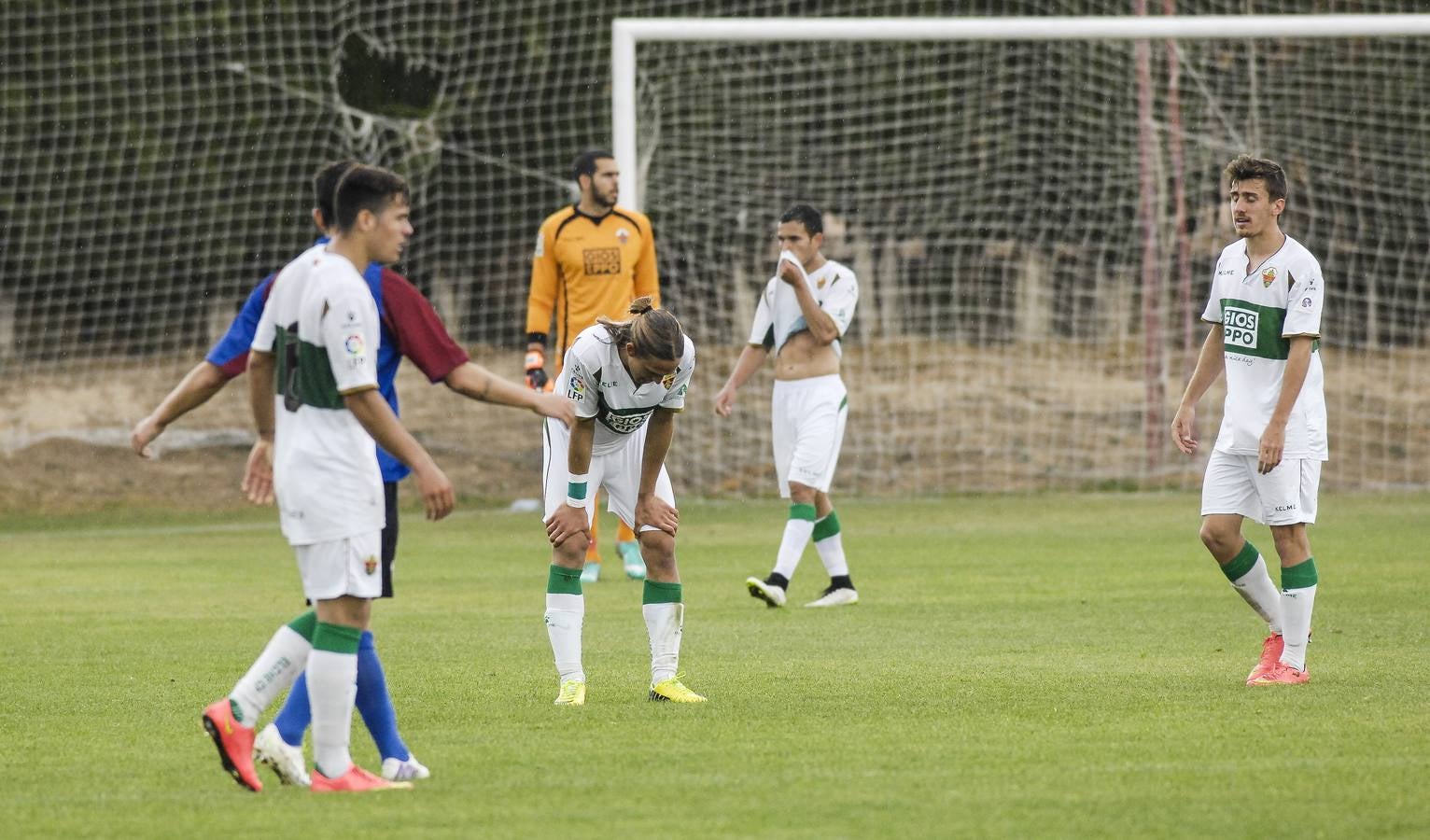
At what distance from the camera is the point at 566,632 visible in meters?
7.72

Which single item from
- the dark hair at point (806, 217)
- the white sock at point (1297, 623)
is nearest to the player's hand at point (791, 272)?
the dark hair at point (806, 217)

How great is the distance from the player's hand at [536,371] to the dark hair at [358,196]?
6.87 m

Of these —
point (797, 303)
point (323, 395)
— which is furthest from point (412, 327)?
point (797, 303)

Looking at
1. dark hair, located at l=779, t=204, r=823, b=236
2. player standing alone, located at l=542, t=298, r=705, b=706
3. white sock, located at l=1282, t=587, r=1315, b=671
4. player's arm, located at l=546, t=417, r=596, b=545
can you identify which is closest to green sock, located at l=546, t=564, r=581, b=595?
player standing alone, located at l=542, t=298, r=705, b=706

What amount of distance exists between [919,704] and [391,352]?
253 centimetres

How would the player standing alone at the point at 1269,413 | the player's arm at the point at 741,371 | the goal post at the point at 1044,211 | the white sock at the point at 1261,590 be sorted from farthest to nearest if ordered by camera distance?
1. the goal post at the point at 1044,211
2. the player's arm at the point at 741,371
3. the white sock at the point at 1261,590
4. the player standing alone at the point at 1269,413

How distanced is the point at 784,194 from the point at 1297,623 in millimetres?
14507

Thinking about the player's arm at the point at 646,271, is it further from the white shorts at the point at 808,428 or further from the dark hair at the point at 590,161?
the white shorts at the point at 808,428

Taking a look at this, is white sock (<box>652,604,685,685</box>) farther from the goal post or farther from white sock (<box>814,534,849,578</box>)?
the goal post

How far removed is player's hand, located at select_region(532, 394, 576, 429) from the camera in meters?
5.76

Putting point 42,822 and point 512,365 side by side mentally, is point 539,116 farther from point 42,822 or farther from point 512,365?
point 42,822

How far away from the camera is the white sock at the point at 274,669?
5883 mm

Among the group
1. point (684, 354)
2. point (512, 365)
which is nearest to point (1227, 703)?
point (684, 354)

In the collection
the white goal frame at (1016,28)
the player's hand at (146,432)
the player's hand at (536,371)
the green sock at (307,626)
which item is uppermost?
the white goal frame at (1016,28)
